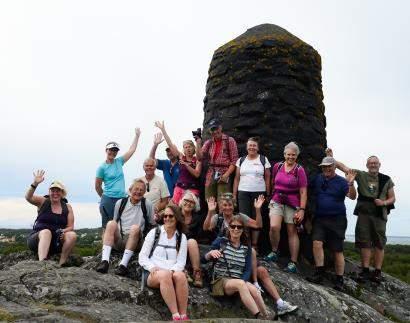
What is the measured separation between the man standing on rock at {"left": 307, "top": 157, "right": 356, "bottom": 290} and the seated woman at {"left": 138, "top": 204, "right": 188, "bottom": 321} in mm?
2802

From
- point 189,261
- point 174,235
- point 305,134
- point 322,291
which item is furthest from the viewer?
point 305,134

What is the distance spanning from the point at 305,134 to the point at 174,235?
428cm

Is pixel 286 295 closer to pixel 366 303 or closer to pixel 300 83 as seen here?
pixel 366 303

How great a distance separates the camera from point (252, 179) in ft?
28.1

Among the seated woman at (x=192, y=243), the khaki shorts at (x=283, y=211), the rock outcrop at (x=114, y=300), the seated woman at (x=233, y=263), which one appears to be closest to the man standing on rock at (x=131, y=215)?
the rock outcrop at (x=114, y=300)

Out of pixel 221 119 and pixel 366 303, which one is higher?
pixel 221 119

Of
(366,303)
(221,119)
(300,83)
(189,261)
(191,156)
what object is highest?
(300,83)

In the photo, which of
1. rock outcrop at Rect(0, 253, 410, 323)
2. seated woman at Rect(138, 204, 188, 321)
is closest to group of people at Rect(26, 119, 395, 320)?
seated woman at Rect(138, 204, 188, 321)

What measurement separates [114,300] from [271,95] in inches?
215

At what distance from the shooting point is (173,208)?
6777 millimetres

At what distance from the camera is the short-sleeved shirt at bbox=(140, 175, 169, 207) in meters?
8.61

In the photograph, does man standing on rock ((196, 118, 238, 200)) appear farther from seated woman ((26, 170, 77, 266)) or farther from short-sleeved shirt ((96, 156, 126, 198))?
seated woman ((26, 170, 77, 266))

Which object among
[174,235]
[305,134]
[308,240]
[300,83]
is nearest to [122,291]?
[174,235]

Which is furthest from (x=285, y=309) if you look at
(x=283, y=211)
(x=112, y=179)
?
(x=112, y=179)
